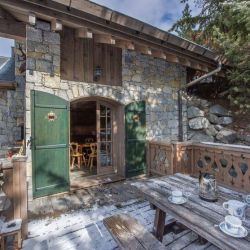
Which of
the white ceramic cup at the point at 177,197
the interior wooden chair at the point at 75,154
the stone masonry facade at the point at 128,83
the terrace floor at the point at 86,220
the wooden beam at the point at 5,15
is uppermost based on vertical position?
the wooden beam at the point at 5,15

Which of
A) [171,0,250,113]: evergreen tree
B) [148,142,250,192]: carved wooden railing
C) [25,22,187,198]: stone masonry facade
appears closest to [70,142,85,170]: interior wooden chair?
[25,22,187,198]: stone masonry facade

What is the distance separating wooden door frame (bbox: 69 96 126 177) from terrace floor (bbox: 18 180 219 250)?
2.72ft

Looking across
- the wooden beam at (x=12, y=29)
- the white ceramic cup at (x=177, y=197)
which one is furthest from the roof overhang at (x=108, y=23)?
the white ceramic cup at (x=177, y=197)

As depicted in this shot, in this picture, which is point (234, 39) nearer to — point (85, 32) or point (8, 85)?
point (85, 32)

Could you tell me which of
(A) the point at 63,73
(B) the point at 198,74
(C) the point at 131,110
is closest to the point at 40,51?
(A) the point at 63,73

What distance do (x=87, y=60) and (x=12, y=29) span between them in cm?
150

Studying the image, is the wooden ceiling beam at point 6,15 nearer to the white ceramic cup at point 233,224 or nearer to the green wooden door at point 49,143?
the green wooden door at point 49,143

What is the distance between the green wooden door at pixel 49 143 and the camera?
11.4 ft

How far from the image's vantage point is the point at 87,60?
13.6 feet

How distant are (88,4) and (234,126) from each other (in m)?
5.45

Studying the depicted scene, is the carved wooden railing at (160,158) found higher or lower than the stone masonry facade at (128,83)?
lower

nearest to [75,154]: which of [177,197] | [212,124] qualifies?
[212,124]

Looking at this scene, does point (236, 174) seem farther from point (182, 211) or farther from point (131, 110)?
point (131, 110)

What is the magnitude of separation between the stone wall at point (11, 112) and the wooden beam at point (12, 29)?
2158mm
